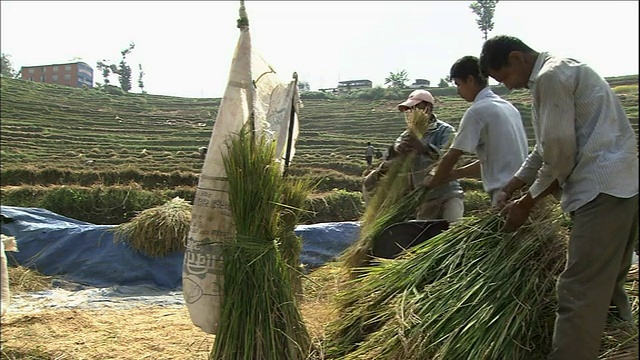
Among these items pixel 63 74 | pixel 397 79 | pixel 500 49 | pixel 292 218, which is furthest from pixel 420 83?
pixel 500 49

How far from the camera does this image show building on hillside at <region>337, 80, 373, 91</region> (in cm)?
3683

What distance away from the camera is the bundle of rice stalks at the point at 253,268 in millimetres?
2354

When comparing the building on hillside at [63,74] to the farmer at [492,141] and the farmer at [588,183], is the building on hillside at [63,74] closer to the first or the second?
the farmer at [492,141]

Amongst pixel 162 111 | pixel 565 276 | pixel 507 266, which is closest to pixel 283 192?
pixel 507 266

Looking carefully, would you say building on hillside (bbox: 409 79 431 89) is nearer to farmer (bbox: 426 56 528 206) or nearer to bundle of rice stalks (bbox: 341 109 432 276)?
bundle of rice stalks (bbox: 341 109 432 276)

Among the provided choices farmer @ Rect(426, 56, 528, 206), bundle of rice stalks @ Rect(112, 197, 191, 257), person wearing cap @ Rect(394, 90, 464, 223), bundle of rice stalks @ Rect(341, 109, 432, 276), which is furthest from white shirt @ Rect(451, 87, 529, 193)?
bundle of rice stalks @ Rect(112, 197, 191, 257)

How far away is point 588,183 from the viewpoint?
6.10ft

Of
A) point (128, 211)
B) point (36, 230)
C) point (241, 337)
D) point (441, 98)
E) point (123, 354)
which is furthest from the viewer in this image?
point (441, 98)

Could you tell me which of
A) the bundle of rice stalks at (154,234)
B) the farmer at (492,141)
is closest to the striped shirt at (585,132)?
the farmer at (492,141)

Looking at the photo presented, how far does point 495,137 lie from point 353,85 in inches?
1421

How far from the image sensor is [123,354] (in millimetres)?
3215

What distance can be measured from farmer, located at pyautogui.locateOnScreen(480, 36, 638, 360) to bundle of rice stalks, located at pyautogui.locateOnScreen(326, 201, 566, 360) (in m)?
0.17

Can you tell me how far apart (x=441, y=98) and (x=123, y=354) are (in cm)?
2737

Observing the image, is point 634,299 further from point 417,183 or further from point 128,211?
point 128,211
